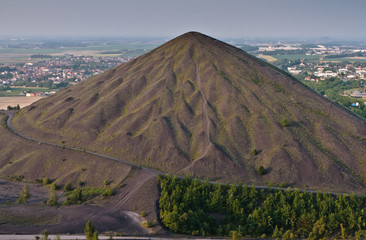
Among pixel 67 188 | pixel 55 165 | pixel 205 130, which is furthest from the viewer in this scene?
pixel 205 130

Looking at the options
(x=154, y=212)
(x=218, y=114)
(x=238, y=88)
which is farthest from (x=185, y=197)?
(x=238, y=88)

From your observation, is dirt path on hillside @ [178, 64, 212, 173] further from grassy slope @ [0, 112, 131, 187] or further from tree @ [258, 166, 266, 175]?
grassy slope @ [0, 112, 131, 187]

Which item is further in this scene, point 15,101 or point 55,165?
point 15,101

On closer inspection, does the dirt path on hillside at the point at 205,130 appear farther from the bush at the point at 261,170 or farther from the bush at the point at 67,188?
the bush at the point at 67,188

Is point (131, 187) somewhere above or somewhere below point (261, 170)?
below

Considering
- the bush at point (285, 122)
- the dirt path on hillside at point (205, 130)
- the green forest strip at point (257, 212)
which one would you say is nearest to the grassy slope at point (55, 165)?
the dirt path on hillside at point (205, 130)

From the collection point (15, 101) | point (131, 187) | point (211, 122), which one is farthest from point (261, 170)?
point (15, 101)

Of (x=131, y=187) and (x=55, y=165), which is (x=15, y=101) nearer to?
(x=55, y=165)
